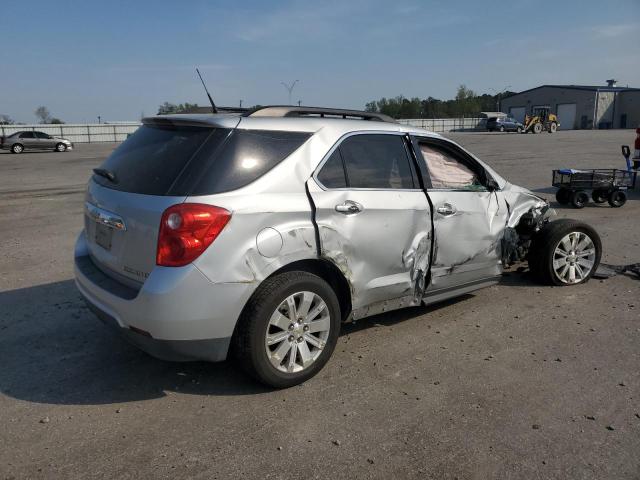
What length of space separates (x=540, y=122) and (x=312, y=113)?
49.8m

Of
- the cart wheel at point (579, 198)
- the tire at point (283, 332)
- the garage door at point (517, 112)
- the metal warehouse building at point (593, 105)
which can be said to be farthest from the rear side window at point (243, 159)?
the garage door at point (517, 112)

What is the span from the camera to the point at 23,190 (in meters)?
14.2

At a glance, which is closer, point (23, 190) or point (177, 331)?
point (177, 331)

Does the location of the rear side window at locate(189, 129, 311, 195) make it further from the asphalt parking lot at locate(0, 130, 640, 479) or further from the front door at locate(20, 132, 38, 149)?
the front door at locate(20, 132, 38, 149)

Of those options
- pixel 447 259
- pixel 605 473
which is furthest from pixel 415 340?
pixel 605 473

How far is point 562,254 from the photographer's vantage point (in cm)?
549

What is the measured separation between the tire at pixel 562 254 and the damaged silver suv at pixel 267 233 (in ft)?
4.31

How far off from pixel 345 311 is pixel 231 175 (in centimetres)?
133

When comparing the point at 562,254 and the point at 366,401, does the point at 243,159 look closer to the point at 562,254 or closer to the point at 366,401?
the point at 366,401

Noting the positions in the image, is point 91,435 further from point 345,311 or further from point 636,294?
point 636,294

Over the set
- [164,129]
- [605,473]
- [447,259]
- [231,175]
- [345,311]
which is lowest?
[605,473]

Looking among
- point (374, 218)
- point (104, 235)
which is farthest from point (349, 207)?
point (104, 235)

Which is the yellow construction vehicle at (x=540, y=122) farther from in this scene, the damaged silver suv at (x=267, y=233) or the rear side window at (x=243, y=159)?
the rear side window at (x=243, y=159)

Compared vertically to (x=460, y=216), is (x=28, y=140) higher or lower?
higher
